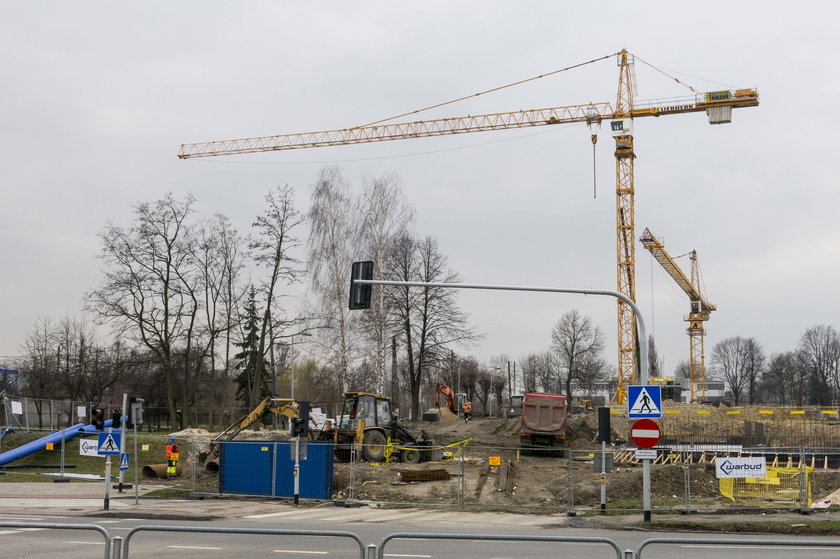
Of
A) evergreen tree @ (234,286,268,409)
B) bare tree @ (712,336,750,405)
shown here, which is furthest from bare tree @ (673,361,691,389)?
evergreen tree @ (234,286,268,409)

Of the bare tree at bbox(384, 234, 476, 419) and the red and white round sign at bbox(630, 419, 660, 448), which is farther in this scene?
the bare tree at bbox(384, 234, 476, 419)

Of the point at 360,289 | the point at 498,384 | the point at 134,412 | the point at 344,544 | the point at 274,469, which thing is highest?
the point at 360,289

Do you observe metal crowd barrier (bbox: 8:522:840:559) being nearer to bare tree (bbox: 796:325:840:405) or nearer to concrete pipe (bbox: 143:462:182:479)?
concrete pipe (bbox: 143:462:182:479)

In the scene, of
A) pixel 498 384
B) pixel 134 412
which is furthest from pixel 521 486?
pixel 498 384

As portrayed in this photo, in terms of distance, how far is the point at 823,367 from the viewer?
111 metres

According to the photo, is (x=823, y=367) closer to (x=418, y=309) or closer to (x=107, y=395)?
(x=418, y=309)

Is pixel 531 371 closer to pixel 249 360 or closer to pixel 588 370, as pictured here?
pixel 588 370

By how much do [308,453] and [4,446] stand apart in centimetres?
2170

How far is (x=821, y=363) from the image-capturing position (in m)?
112

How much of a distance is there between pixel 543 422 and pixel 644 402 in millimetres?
19284

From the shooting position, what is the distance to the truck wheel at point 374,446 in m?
30.0

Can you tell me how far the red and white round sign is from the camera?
19.1m

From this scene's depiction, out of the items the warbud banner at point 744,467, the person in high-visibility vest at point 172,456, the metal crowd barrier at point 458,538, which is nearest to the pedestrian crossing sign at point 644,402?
the warbud banner at point 744,467

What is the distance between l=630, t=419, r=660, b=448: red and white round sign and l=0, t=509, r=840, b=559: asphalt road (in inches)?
82.6
